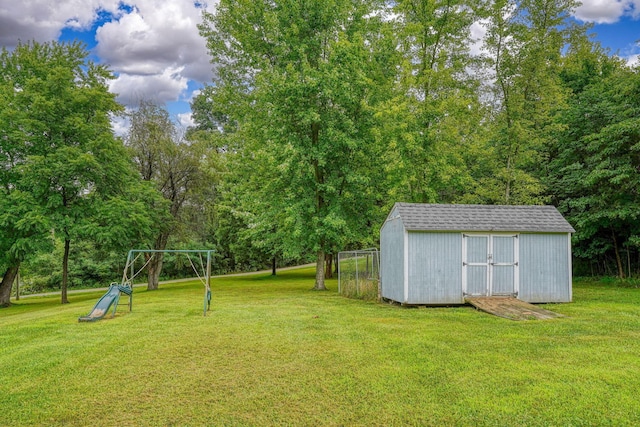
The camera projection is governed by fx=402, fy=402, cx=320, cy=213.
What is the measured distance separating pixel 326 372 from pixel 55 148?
55.4 ft

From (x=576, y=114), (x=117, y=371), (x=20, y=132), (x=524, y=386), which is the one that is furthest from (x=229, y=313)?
(x=576, y=114)

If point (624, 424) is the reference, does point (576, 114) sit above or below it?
above

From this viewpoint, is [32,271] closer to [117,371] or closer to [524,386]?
[117,371]

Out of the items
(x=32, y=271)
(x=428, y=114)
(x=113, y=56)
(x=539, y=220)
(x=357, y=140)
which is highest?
(x=113, y=56)

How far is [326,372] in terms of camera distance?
5344 millimetres

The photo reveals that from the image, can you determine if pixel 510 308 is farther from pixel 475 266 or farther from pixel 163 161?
pixel 163 161

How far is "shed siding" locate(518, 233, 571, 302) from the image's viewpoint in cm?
1117

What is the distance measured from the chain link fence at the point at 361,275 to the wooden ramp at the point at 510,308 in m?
3.38

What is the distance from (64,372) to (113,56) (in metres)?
20.9

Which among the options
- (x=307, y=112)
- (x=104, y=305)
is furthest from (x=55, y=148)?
(x=307, y=112)

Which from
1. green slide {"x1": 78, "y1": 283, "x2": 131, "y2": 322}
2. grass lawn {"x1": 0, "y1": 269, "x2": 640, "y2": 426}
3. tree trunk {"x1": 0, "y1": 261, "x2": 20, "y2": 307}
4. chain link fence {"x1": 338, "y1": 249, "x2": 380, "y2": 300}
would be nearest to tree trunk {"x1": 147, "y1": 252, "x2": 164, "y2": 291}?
tree trunk {"x1": 0, "y1": 261, "x2": 20, "y2": 307}

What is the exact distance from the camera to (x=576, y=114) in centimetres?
1797

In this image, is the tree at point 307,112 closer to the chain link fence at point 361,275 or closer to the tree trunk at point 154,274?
the chain link fence at point 361,275

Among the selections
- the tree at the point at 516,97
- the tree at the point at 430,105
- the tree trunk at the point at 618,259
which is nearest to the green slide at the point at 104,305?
the tree at the point at 430,105
